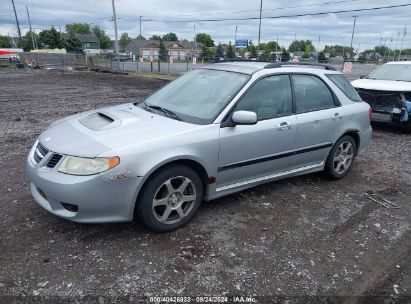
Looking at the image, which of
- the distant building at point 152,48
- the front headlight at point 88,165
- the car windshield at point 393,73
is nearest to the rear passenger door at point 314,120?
the front headlight at point 88,165

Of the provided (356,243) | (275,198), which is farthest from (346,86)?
(356,243)

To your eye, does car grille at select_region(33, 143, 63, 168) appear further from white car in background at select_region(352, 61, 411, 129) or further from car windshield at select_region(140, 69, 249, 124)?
white car in background at select_region(352, 61, 411, 129)

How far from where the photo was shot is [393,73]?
395 inches

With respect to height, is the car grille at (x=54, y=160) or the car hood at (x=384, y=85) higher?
the car grille at (x=54, y=160)

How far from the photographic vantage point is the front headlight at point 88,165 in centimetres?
318

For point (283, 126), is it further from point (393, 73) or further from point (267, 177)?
point (393, 73)

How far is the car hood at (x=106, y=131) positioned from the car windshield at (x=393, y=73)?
27.1 feet

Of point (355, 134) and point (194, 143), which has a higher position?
point (194, 143)

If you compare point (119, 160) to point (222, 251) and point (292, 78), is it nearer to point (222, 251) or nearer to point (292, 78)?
point (222, 251)

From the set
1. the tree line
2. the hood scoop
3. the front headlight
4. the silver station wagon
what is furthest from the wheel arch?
the tree line

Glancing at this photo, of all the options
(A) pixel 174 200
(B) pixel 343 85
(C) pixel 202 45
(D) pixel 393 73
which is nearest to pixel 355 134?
(B) pixel 343 85

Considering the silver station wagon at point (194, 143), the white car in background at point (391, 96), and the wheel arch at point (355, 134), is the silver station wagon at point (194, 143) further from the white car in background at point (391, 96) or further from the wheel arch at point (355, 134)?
the white car in background at point (391, 96)

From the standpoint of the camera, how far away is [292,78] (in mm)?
4633

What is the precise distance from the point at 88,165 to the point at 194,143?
1032mm
